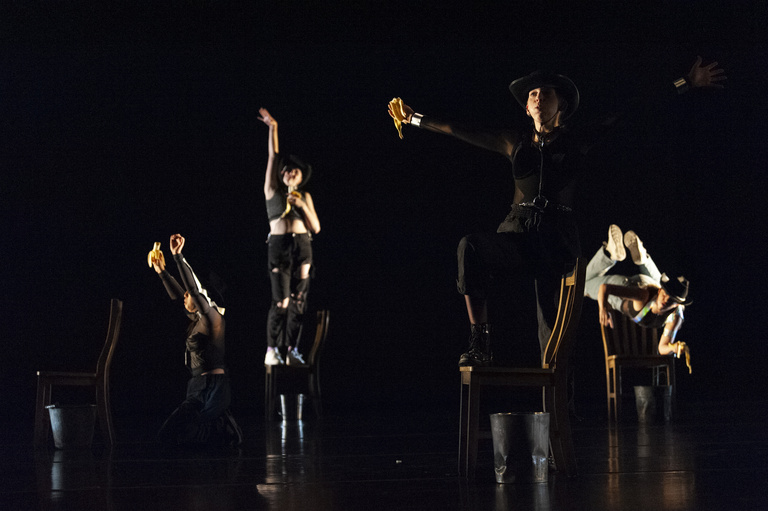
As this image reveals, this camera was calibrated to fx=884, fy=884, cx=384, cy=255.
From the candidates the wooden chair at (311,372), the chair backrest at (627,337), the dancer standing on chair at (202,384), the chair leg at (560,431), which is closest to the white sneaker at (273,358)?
the wooden chair at (311,372)

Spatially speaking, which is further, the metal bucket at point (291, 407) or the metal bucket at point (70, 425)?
the metal bucket at point (291, 407)

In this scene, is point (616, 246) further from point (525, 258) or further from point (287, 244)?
point (525, 258)

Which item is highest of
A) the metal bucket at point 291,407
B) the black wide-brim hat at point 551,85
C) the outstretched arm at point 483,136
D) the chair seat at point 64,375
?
the black wide-brim hat at point 551,85

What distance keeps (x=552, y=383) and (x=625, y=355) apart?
3.00 meters

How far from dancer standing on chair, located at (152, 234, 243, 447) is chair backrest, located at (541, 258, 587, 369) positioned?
188 centimetres

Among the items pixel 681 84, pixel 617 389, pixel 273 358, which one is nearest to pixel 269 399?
pixel 273 358

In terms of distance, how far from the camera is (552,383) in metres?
3.03

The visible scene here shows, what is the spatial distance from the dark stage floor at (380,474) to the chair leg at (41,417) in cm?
9

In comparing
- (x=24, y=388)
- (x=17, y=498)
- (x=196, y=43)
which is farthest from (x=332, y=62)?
(x=17, y=498)

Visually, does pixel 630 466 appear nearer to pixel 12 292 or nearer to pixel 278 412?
pixel 278 412

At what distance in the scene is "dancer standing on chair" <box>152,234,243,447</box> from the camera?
4.27 metres

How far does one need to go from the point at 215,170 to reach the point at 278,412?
2420mm

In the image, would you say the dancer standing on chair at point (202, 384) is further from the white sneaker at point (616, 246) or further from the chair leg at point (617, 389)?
the white sneaker at point (616, 246)

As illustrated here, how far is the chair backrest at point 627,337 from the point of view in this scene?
6.04 meters
